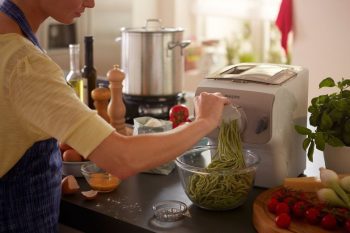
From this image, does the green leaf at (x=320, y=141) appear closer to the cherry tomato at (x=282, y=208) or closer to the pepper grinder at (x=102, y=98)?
the cherry tomato at (x=282, y=208)

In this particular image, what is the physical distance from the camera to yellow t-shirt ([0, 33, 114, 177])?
0.86 meters

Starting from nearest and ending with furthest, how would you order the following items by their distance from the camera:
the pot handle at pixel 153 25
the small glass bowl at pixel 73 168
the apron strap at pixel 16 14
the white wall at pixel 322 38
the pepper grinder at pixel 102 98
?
the apron strap at pixel 16 14 → the small glass bowl at pixel 73 168 → the pepper grinder at pixel 102 98 → the pot handle at pixel 153 25 → the white wall at pixel 322 38

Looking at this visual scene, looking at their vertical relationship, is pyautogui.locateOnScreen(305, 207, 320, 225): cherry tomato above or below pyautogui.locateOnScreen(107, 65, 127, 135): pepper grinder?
below

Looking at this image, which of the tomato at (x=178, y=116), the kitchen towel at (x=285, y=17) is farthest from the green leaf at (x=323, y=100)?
the kitchen towel at (x=285, y=17)

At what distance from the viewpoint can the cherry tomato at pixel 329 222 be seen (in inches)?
40.9

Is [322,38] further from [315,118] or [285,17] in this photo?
[315,118]

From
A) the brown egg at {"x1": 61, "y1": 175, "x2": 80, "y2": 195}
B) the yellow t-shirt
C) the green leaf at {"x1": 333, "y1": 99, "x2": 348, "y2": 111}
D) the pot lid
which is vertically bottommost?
the brown egg at {"x1": 61, "y1": 175, "x2": 80, "y2": 195}

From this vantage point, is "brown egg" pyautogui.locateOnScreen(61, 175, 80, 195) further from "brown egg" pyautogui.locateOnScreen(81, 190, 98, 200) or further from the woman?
the woman

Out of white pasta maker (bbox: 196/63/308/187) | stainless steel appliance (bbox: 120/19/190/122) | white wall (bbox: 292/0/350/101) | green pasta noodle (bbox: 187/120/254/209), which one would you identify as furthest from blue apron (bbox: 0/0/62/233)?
white wall (bbox: 292/0/350/101)

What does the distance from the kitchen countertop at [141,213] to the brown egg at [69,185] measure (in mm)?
15

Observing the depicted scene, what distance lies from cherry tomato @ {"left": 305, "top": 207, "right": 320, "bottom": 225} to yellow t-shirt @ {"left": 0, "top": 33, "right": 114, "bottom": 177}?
457 millimetres

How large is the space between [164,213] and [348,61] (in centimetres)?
219

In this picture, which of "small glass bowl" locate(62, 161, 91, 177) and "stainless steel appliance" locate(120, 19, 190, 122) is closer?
"small glass bowl" locate(62, 161, 91, 177)

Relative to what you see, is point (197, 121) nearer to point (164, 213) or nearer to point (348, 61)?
point (164, 213)
